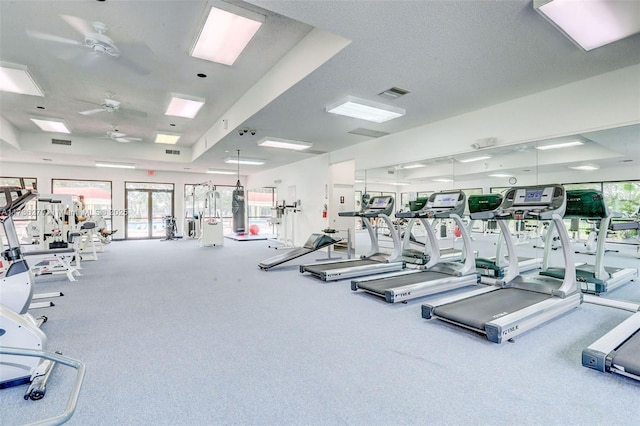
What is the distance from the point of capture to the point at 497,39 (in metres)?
3.04

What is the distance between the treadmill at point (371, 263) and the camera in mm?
5035

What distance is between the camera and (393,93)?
440 cm

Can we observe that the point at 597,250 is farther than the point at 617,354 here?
Yes

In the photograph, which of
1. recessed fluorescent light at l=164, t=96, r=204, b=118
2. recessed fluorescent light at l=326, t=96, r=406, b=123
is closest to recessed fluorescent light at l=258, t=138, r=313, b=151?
recessed fluorescent light at l=164, t=96, r=204, b=118

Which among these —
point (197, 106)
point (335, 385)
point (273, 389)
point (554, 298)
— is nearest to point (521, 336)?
point (554, 298)

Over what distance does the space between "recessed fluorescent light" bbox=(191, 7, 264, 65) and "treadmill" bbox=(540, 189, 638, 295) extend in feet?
15.3

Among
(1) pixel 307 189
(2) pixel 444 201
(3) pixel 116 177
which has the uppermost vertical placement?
(3) pixel 116 177

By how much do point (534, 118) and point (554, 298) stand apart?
261cm

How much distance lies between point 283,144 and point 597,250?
6.01m

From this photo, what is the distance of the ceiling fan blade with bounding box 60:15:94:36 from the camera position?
132 inches

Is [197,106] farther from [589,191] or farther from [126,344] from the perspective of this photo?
[589,191]

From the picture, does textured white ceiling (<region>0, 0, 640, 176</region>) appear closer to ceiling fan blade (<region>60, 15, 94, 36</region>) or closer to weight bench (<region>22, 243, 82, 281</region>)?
ceiling fan blade (<region>60, 15, 94, 36</region>)

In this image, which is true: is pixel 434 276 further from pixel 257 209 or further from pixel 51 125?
pixel 257 209

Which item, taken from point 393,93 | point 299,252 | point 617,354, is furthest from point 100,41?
point 617,354
